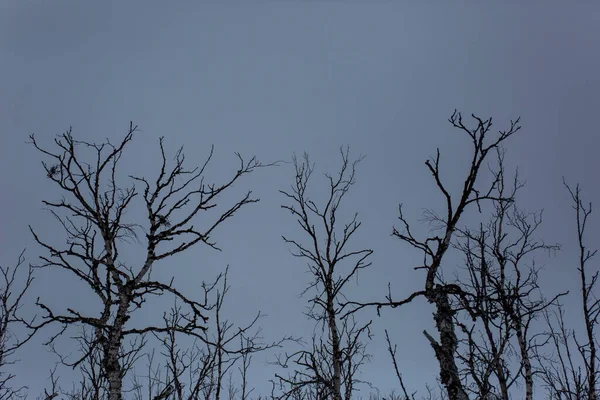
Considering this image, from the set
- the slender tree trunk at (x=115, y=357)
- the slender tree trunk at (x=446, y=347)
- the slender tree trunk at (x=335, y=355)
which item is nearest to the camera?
the slender tree trunk at (x=446, y=347)

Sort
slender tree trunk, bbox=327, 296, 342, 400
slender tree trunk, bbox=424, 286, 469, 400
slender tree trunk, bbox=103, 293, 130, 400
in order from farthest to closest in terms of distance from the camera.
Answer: slender tree trunk, bbox=327, 296, 342, 400
slender tree trunk, bbox=103, 293, 130, 400
slender tree trunk, bbox=424, 286, 469, 400

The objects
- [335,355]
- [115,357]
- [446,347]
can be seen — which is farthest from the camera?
[335,355]

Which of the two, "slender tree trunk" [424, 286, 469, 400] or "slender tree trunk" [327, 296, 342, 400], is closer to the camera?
"slender tree trunk" [424, 286, 469, 400]

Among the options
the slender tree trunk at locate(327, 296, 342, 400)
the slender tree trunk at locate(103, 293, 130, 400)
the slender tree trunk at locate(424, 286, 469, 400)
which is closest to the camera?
the slender tree trunk at locate(424, 286, 469, 400)

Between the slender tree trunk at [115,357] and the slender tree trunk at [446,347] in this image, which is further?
the slender tree trunk at [115,357]

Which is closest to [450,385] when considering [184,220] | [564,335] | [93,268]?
[184,220]

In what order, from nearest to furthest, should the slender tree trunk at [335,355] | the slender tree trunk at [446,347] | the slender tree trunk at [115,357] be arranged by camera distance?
the slender tree trunk at [446,347] → the slender tree trunk at [115,357] → the slender tree trunk at [335,355]

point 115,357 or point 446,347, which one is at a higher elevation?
point 115,357

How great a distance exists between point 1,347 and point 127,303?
27.8ft

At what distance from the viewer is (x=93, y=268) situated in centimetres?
614

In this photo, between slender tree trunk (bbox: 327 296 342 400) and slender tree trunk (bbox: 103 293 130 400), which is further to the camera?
slender tree trunk (bbox: 327 296 342 400)

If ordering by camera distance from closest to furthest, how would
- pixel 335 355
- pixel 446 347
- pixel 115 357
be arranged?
pixel 446 347 < pixel 115 357 < pixel 335 355

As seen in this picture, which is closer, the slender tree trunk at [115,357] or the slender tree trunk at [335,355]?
the slender tree trunk at [115,357]

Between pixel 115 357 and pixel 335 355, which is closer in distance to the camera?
pixel 115 357
